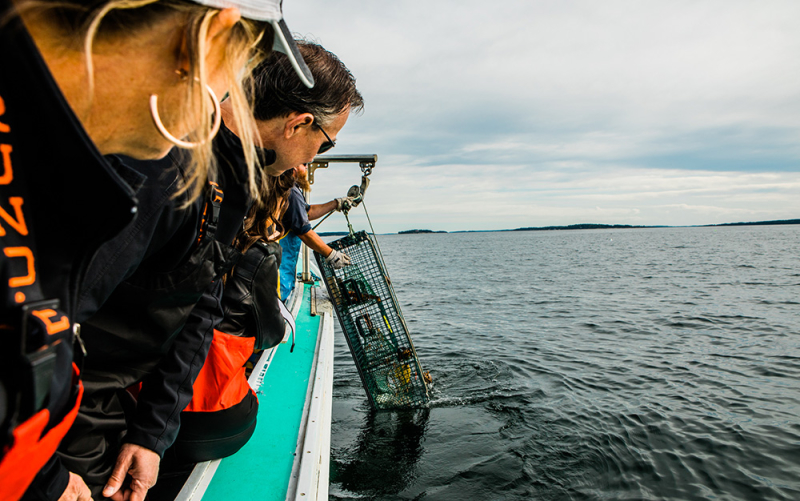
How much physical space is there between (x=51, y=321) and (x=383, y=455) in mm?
4324

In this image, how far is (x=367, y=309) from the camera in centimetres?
433

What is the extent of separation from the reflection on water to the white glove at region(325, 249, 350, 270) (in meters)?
1.99

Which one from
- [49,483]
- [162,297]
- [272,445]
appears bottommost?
[272,445]

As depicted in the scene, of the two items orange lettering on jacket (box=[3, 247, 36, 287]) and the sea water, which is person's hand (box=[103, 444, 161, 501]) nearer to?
orange lettering on jacket (box=[3, 247, 36, 287])

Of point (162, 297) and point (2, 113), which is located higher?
point (2, 113)

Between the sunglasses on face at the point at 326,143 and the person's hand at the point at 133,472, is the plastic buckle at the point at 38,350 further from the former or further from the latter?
the sunglasses on face at the point at 326,143

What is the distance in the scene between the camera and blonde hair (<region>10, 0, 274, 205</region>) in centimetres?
50

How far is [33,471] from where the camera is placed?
644 millimetres

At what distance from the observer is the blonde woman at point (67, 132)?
507mm

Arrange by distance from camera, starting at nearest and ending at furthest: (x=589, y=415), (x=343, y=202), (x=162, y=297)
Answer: (x=162, y=297) < (x=343, y=202) < (x=589, y=415)

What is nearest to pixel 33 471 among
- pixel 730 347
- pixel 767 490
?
pixel 767 490

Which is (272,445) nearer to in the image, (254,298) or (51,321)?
(254,298)

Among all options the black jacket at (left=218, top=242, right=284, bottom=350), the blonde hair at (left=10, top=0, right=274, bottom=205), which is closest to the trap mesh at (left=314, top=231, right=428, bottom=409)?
the black jacket at (left=218, top=242, right=284, bottom=350)

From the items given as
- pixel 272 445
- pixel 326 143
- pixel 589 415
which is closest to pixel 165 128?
pixel 326 143
